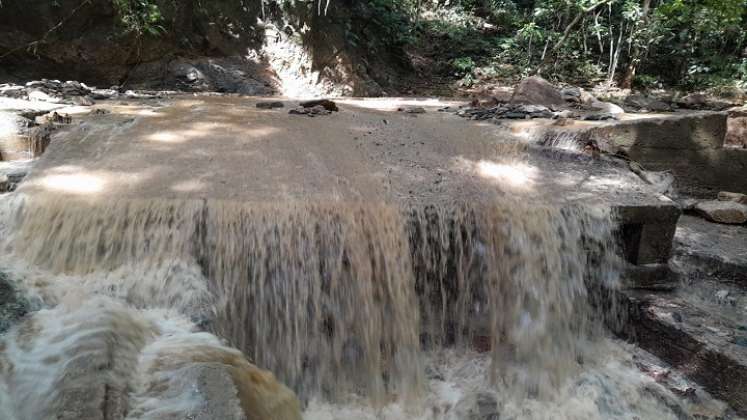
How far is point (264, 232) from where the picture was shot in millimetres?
3164

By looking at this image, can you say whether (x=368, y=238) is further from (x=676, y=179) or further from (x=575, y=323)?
(x=676, y=179)

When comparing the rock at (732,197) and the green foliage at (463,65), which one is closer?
the rock at (732,197)

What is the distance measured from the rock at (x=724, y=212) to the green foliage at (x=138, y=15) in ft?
24.5

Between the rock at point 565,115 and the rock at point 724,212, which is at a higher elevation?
the rock at point 565,115

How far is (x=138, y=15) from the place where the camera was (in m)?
8.11

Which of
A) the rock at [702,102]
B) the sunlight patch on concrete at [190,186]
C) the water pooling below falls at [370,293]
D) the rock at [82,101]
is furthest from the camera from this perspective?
the rock at [702,102]

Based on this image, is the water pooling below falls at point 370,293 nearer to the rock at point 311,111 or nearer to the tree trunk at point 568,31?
the rock at point 311,111

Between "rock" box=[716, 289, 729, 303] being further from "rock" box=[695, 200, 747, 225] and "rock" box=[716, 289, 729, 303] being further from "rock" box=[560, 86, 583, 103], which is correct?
"rock" box=[560, 86, 583, 103]

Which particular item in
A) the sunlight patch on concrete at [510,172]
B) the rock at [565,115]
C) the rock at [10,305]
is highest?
the rock at [565,115]

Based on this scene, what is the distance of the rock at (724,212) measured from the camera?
4508 mm

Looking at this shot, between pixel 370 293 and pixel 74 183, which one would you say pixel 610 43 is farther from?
pixel 74 183

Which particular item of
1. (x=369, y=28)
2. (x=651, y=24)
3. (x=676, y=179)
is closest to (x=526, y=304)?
(x=676, y=179)

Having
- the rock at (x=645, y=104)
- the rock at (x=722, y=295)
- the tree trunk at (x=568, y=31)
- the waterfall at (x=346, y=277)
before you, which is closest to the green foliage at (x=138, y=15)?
the waterfall at (x=346, y=277)

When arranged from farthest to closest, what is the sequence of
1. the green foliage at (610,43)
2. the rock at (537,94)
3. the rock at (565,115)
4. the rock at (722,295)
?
1. the green foliage at (610,43)
2. the rock at (537,94)
3. the rock at (565,115)
4. the rock at (722,295)
